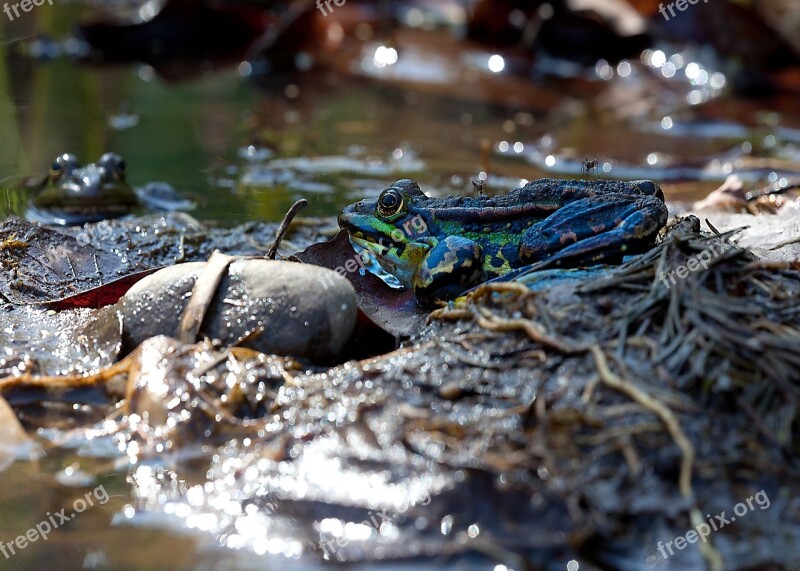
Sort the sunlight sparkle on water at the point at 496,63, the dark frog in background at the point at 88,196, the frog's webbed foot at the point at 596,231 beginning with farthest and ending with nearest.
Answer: the sunlight sparkle on water at the point at 496,63
the dark frog in background at the point at 88,196
the frog's webbed foot at the point at 596,231

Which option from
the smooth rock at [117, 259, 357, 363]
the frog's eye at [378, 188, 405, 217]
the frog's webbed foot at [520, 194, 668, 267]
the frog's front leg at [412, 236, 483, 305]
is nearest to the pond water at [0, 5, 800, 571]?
the smooth rock at [117, 259, 357, 363]

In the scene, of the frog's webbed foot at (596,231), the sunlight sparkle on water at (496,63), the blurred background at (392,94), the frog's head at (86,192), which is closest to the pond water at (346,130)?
the blurred background at (392,94)

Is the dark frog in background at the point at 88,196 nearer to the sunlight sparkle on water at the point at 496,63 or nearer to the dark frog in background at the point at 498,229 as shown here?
the dark frog in background at the point at 498,229

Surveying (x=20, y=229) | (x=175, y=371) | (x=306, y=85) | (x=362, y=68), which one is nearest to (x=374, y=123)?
(x=306, y=85)

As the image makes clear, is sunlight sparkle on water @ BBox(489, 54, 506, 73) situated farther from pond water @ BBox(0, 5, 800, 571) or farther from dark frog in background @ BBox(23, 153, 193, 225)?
dark frog in background @ BBox(23, 153, 193, 225)

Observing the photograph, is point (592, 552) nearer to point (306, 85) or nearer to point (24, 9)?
point (306, 85)

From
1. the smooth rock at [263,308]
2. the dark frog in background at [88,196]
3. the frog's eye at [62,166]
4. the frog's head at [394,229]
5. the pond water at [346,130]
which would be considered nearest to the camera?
the smooth rock at [263,308]

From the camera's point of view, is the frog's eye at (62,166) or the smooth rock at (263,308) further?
the frog's eye at (62,166)

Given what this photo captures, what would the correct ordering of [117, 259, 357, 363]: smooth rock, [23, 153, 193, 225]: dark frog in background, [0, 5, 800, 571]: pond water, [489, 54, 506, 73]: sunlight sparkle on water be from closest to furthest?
[117, 259, 357, 363]: smooth rock
[23, 153, 193, 225]: dark frog in background
[0, 5, 800, 571]: pond water
[489, 54, 506, 73]: sunlight sparkle on water
